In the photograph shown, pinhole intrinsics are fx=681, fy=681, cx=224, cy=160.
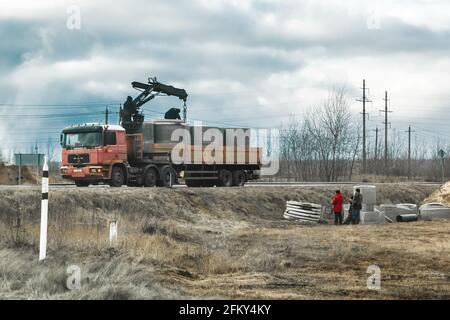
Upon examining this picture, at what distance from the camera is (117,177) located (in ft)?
99.3

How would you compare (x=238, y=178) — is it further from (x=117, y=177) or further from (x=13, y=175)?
(x=13, y=175)

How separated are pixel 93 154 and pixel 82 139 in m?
0.93

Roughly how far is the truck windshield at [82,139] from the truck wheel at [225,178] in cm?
806

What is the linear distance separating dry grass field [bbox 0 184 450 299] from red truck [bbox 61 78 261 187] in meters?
2.54

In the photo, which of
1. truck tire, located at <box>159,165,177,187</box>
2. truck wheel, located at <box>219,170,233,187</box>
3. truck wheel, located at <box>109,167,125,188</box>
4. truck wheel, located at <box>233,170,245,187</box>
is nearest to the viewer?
truck wheel, located at <box>109,167,125,188</box>

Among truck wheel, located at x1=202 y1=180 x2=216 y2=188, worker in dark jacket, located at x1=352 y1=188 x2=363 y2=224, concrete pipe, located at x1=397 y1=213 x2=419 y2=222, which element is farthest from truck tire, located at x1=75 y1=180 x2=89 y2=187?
concrete pipe, located at x1=397 y1=213 x2=419 y2=222

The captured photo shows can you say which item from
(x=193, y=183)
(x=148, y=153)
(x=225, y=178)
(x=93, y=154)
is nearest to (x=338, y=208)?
(x=225, y=178)

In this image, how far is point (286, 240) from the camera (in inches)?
836

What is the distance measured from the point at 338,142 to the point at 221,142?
31.3 m

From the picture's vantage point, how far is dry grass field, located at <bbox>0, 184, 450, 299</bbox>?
1003cm

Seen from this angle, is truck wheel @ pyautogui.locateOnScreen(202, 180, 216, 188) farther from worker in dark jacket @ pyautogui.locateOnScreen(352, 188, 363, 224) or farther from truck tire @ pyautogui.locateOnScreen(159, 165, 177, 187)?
worker in dark jacket @ pyautogui.locateOnScreen(352, 188, 363, 224)
